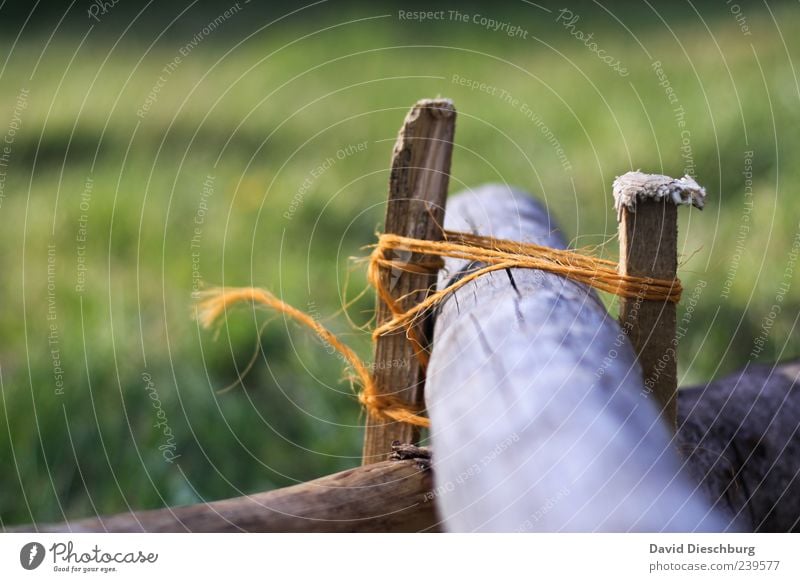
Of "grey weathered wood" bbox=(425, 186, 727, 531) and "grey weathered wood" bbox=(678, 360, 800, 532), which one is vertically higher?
"grey weathered wood" bbox=(425, 186, 727, 531)

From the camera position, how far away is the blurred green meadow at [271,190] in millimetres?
1663

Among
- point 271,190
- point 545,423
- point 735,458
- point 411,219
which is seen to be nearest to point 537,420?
point 545,423

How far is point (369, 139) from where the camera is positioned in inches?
114

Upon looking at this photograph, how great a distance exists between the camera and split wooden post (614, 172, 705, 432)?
2.48ft

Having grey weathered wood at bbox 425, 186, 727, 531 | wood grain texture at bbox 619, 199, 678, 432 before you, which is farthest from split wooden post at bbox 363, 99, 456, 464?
wood grain texture at bbox 619, 199, 678, 432

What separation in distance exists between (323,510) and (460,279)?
28cm

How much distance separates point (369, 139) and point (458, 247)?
2124mm

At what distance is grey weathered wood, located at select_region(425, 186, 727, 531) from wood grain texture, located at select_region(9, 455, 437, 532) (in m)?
0.04

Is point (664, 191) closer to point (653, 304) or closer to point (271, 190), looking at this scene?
point (653, 304)
